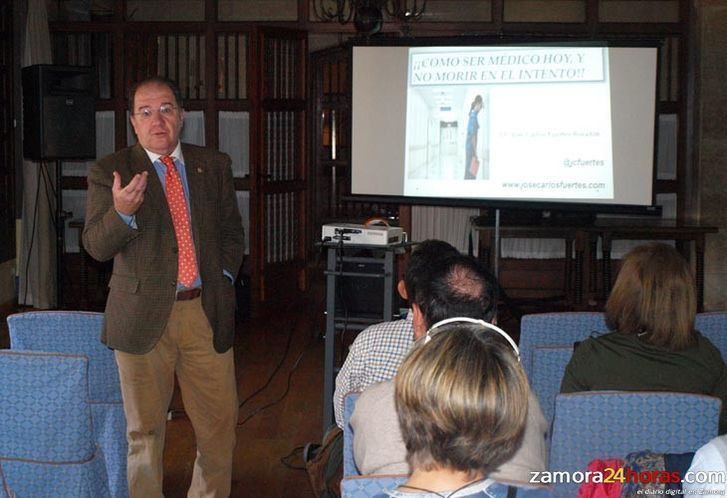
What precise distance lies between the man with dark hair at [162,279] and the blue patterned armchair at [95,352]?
127mm

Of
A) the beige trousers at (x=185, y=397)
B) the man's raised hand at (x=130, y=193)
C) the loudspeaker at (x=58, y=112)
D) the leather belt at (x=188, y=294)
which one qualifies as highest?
the loudspeaker at (x=58, y=112)

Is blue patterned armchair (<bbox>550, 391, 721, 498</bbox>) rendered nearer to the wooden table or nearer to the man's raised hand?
the man's raised hand

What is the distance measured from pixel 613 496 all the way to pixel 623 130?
4057mm

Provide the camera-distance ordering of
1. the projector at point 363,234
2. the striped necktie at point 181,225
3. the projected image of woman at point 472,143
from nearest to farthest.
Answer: the striped necktie at point 181,225, the projector at point 363,234, the projected image of woman at point 472,143

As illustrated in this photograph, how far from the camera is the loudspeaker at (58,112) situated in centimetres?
741

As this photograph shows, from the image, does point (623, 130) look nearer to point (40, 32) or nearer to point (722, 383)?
point (722, 383)

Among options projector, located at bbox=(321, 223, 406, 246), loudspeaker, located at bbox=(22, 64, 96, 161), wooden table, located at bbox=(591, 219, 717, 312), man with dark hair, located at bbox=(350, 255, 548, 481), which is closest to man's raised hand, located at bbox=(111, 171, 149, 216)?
man with dark hair, located at bbox=(350, 255, 548, 481)

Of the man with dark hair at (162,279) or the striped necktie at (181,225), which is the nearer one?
the man with dark hair at (162,279)

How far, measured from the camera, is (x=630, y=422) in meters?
2.50

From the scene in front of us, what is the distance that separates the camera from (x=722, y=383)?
9.71ft

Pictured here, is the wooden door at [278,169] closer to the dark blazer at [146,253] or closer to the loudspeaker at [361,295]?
the loudspeaker at [361,295]

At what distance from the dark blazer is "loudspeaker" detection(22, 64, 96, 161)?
4275 mm

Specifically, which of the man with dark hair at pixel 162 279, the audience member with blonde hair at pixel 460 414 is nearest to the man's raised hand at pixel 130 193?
the man with dark hair at pixel 162 279

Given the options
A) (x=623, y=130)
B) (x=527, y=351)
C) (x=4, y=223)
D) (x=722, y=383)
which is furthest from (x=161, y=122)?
(x=4, y=223)
